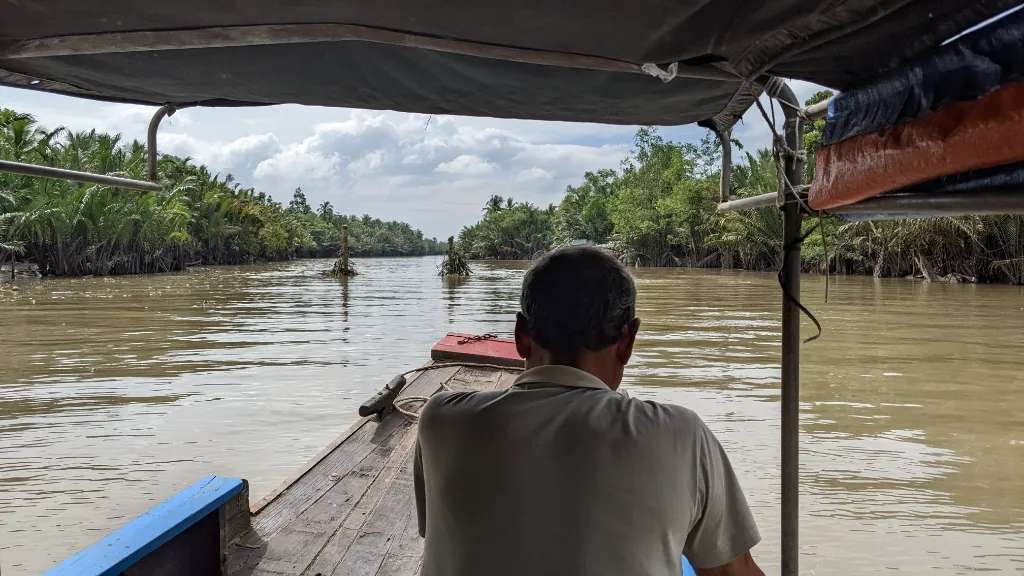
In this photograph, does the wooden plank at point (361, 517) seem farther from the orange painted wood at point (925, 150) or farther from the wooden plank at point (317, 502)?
the orange painted wood at point (925, 150)

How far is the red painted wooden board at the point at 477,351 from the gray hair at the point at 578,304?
16.4 ft

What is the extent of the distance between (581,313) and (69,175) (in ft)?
5.69

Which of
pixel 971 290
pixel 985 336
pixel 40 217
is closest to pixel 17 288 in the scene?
pixel 40 217

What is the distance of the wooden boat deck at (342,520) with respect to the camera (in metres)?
2.51

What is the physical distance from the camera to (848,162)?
1.76m

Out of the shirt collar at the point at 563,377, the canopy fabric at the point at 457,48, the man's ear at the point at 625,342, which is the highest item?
the canopy fabric at the point at 457,48

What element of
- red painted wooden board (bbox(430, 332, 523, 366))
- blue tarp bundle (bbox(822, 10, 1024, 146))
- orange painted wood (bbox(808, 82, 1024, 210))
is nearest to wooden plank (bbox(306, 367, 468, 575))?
orange painted wood (bbox(808, 82, 1024, 210))

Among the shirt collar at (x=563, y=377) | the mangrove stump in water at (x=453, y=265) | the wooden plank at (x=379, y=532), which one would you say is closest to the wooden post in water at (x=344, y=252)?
the mangrove stump in water at (x=453, y=265)

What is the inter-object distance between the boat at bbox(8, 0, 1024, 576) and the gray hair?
695 mm

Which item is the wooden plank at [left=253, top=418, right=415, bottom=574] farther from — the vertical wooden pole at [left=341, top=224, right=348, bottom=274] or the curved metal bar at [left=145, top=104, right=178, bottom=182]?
the vertical wooden pole at [left=341, top=224, right=348, bottom=274]

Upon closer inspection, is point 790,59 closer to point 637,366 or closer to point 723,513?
point 723,513

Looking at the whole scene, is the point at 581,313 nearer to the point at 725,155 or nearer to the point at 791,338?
the point at 791,338

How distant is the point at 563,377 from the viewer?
1113 millimetres

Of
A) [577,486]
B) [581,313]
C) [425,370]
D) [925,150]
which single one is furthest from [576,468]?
[425,370]
